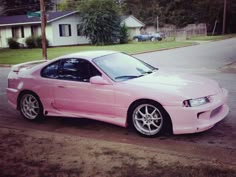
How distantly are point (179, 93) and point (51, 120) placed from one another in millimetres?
2958

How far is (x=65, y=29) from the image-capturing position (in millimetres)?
37281

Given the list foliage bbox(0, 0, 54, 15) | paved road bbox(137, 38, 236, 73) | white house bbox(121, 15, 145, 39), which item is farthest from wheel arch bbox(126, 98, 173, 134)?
foliage bbox(0, 0, 54, 15)

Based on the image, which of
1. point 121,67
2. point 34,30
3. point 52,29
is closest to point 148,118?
point 121,67

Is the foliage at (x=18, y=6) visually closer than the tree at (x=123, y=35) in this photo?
No

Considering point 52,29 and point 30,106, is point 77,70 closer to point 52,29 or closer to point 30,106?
point 30,106

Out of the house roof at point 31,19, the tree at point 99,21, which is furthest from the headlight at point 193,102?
the house roof at point 31,19

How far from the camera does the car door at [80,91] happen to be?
577 cm

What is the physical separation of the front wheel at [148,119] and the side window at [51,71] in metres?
1.89

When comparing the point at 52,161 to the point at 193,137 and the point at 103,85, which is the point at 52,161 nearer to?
the point at 103,85

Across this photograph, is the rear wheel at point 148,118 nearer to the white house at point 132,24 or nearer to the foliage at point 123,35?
the foliage at point 123,35

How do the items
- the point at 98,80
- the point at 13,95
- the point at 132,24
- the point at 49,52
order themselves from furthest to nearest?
the point at 132,24
the point at 49,52
the point at 13,95
the point at 98,80

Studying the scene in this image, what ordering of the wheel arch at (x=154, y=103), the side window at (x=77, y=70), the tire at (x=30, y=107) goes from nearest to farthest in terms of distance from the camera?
1. the wheel arch at (x=154, y=103)
2. the side window at (x=77, y=70)
3. the tire at (x=30, y=107)

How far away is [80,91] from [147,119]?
4.49 ft

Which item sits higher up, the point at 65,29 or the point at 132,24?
the point at 132,24
